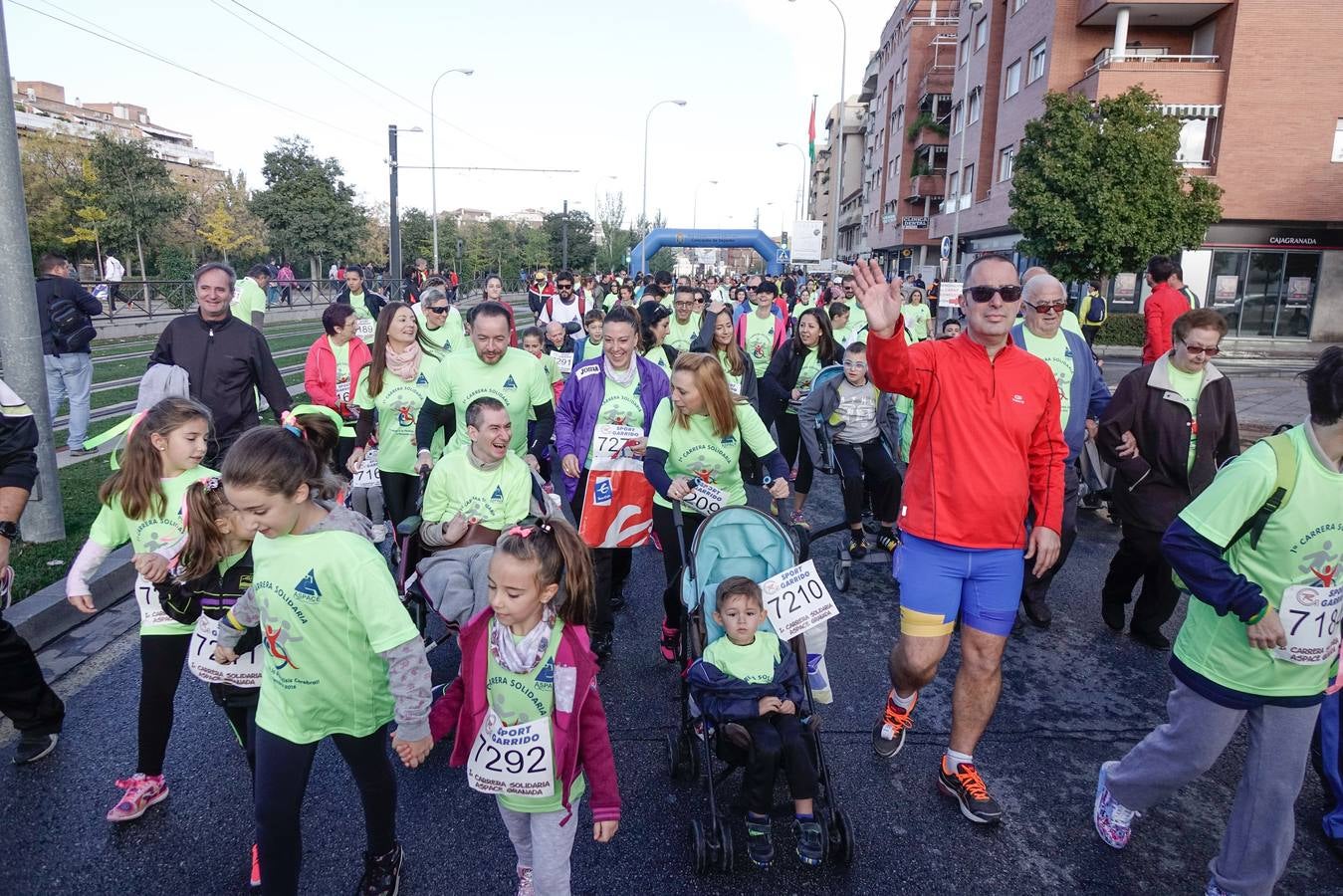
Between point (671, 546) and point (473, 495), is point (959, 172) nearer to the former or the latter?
point (671, 546)

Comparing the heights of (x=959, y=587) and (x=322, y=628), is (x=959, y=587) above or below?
below

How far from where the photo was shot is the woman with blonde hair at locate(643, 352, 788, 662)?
4.58 metres

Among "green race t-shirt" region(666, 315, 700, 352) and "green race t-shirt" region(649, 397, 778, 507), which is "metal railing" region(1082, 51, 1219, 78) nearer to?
"green race t-shirt" region(666, 315, 700, 352)

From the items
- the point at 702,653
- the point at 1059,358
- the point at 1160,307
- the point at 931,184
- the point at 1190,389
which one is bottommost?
the point at 702,653

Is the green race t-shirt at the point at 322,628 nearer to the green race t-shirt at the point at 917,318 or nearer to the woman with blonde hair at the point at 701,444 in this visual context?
the woman with blonde hair at the point at 701,444

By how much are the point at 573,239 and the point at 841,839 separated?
61131 mm

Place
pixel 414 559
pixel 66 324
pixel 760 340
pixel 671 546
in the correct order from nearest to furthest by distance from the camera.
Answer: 1. pixel 414 559
2. pixel 671 546
3. pixel 66 324
4. pixel 760 340

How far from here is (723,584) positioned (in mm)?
3594

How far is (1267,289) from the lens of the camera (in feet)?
95.8

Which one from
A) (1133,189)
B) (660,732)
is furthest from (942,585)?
(1133,189)

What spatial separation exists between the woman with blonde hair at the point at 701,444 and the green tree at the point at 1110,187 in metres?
21.6

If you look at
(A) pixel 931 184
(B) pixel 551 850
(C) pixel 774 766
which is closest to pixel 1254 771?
(C) pixel 774 766

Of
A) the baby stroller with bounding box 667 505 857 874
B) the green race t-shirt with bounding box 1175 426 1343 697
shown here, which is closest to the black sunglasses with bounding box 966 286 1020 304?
the green race t-shirt with bounding box 1175 426 1343 697

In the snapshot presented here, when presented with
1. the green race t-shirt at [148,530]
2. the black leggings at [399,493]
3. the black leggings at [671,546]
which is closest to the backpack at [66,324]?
the black leggings at [399,493]
